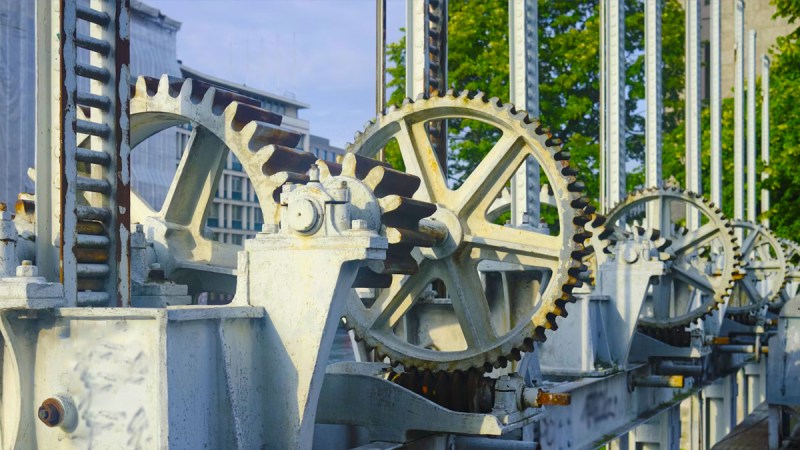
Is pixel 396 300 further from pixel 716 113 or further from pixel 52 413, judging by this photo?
pixel 716 113

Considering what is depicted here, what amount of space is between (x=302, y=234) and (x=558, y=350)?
6519mm

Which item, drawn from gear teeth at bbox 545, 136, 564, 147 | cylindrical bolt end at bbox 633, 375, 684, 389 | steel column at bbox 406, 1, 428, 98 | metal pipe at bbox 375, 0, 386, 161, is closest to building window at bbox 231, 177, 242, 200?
cylindrical bolt end at bbox 633, 375, 684, 389

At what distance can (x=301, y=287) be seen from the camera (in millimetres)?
6016

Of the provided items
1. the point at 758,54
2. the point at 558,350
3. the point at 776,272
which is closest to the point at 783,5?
the point at 776,272

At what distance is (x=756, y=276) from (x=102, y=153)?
69.4 ft

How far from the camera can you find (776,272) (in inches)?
1021

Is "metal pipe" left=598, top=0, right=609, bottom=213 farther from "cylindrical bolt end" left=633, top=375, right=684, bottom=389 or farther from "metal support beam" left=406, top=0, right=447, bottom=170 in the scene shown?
"metal support beam" left=406, top=0, right=447, bottom=170

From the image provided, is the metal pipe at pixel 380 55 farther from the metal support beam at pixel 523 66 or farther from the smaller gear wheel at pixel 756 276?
the smaller gear wheel at pixel 756 276

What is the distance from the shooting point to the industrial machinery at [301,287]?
5.58 m

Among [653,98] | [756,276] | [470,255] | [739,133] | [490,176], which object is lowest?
[756,276]

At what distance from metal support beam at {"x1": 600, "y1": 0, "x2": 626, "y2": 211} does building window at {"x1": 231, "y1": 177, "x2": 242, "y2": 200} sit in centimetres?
5798

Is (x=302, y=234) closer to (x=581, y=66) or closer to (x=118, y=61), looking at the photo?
(x=118, y=61)

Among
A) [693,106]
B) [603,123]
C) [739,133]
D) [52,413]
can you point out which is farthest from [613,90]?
[52,413]

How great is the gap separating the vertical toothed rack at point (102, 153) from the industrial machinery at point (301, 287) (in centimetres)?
1
